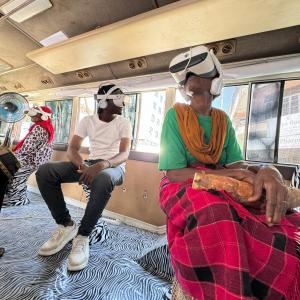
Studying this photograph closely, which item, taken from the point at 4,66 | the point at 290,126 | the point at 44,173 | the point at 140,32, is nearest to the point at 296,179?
the point at 290,126

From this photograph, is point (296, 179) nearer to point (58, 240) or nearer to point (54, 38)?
point (58, 240)

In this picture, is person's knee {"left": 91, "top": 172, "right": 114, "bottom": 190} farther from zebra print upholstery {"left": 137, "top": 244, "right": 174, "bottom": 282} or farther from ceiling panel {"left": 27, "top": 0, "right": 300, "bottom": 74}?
ceiling panel {"left": 27, "top": 0, "right": 300, "bottom": 74}

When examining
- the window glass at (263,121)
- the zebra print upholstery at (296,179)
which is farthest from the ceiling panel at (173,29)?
the zebra print upholstery at (296,179)

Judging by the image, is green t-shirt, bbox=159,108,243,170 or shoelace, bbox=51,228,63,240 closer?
green t-shirt, bbox=159,108,243,170

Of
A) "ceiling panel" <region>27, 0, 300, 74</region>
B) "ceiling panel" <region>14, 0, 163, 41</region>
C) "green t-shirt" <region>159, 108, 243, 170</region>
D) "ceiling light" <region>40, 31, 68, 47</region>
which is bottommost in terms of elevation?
"green t-shirt" <region>159, 108, 243, 170</region>

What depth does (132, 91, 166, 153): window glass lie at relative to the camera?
289 cm

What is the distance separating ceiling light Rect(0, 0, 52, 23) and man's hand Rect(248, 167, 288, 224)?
2357mm

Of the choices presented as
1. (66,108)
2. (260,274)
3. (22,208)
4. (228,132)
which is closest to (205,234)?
(260,274)

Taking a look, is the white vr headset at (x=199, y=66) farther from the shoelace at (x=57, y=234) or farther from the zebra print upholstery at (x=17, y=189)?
the zebra print upholstery at (x=17, y=189)

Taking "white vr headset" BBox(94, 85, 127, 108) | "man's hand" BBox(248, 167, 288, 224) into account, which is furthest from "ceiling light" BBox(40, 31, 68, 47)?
"man's hand" BBox(248, 167, 288, 224)

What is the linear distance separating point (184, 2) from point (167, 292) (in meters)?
2.01

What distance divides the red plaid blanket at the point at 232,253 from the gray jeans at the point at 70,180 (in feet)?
3.03

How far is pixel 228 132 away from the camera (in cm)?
126

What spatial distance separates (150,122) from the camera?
301 centimetres
